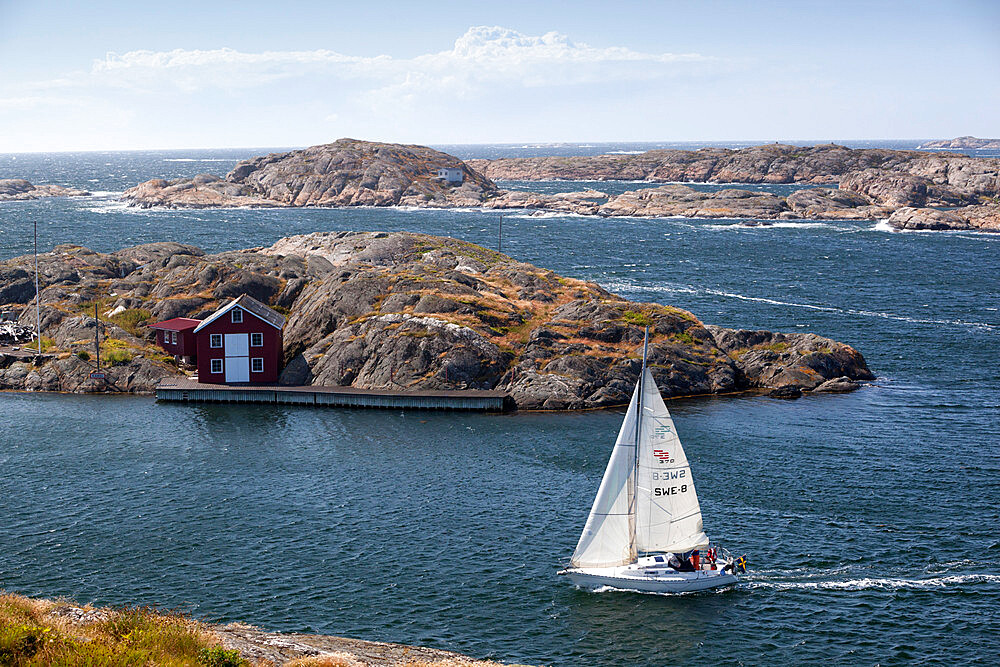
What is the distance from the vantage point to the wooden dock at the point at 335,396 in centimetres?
7462

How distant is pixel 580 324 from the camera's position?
84.4m

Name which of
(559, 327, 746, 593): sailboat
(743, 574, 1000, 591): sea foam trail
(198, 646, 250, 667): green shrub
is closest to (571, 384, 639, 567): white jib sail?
(559, 327, 746, 593): sailboat

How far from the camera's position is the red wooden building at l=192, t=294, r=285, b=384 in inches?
3137

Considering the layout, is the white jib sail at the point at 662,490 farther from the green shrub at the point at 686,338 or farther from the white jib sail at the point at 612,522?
the green shrub at the point at 686,338

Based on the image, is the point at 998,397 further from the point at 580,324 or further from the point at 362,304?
the point at 362,304

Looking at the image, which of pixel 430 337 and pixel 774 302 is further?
pixel 774 302

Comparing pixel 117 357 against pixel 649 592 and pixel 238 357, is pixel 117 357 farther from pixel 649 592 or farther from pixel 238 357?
pixel 649 592

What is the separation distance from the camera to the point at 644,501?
43.1 metres

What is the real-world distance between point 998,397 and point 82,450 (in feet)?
247

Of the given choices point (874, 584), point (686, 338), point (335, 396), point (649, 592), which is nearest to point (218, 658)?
point (649, 592)

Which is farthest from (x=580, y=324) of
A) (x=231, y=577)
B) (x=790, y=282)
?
(x=790, y=282)

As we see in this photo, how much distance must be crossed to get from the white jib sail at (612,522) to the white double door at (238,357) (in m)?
46.0

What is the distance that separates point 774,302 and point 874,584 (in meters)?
82.3

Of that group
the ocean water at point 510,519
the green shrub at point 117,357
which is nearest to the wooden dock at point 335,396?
the ocean water at point 510,519
